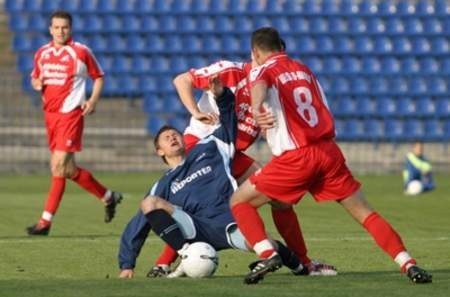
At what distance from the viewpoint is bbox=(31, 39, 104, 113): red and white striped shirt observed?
1416 cm

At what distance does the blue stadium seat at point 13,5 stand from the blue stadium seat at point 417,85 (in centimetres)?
775

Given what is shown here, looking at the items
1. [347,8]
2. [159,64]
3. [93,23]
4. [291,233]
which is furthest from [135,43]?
[291,233]

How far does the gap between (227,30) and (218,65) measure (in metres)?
16.4

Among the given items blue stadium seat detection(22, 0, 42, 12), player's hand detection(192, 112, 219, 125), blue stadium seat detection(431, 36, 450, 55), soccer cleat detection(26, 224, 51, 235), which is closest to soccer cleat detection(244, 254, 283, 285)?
player's hand detection(192, 112, 219, 125)

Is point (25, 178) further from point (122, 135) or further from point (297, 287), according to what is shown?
point (297, 287)

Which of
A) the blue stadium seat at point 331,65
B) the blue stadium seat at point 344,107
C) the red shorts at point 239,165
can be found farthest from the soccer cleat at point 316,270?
the blue stadium seat at point 331,65

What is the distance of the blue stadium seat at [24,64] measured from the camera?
2611cm

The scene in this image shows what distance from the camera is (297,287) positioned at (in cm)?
831

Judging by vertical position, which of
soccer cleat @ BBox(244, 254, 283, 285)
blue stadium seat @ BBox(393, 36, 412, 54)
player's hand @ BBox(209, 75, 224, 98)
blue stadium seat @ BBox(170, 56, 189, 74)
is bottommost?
blue stadium seat @ BBox(170, 56, 189, 74)

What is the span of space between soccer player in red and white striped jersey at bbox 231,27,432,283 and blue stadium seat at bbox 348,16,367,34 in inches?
749

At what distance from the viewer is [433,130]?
26938 millimetres

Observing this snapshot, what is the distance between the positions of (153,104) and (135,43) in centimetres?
138

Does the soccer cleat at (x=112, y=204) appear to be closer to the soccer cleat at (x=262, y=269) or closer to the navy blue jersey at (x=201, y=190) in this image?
the navy blue jersey at (x=201, y=190)

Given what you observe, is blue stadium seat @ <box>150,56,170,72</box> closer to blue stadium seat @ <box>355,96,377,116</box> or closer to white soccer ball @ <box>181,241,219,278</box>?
blue stadium seat @ <box>355,96,377,116</box>
